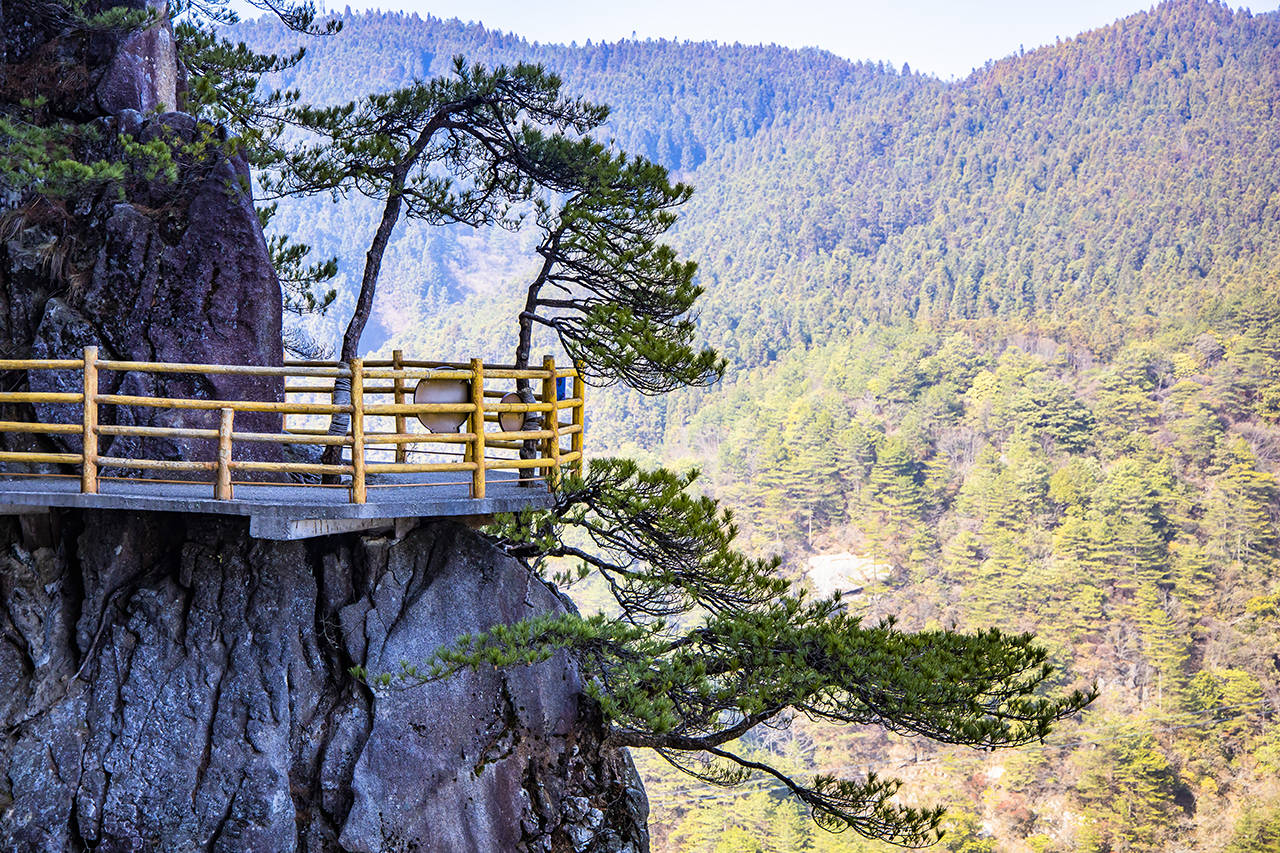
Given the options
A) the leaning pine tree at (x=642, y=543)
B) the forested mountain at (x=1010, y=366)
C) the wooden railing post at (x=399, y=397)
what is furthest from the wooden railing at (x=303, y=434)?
the forested mountain at (x=1010, y=366)

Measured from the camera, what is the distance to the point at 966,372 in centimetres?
7894

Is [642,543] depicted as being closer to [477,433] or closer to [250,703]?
[477,433]

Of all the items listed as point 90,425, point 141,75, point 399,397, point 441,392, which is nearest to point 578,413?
point 441,392

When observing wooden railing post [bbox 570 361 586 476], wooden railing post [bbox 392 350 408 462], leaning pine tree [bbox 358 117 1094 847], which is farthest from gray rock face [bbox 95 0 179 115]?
wooden railing post [bbox 570 361 586 476]

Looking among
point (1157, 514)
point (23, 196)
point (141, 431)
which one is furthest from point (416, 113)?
point (1157, 514)

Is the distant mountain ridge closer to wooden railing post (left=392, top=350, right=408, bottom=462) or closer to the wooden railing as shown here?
wooden railing post (left=392, top=350, right=408, bottom=462)

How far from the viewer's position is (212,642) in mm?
7738

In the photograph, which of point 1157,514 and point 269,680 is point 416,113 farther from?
point 1157,514

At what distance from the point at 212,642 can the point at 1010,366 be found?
7668cm

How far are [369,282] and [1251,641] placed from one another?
50.3 m

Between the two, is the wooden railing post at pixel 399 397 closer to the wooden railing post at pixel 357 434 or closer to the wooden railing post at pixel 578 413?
the wooden railing post at pixel 578 413

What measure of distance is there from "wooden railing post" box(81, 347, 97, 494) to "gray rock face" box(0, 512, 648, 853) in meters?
0.89

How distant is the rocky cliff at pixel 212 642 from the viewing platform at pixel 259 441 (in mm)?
231

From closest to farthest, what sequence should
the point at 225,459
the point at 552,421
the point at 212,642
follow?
1. the point at 225,459
2. the point at 212,642
3. the point at 552,421
